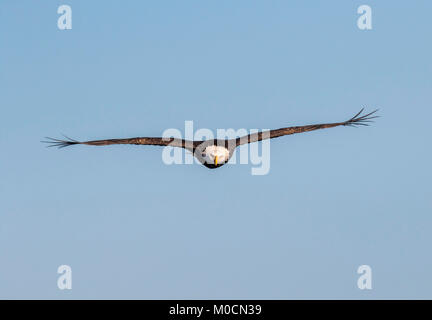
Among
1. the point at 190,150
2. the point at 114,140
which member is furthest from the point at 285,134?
the point at 114,140

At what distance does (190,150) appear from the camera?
4975 cm

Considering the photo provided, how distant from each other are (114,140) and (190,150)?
14.4ft

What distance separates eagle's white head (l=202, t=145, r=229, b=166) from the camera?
48850 mm

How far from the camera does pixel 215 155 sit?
48.9 metres

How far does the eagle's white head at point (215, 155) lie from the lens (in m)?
48.8
